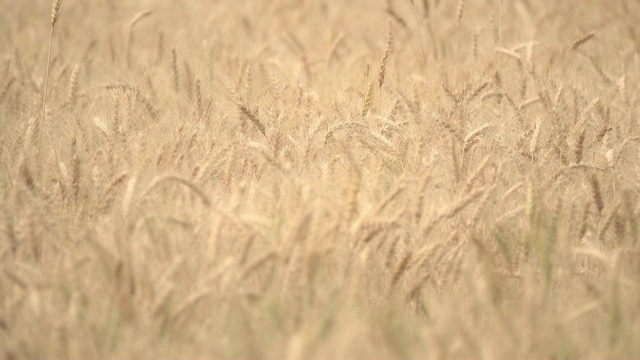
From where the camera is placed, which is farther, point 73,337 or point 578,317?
point 578,317

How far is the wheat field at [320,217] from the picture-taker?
4.28 feet

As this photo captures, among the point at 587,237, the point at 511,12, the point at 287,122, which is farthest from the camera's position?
the point at 511,12

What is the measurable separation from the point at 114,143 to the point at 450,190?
1.05 m

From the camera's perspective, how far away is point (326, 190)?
1826 mm

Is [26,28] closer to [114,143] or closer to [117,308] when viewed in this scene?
[114,143]

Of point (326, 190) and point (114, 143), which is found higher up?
point (114, 143)

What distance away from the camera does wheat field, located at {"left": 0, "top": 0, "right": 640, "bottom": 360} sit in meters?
1.31

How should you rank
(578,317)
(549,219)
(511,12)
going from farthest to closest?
(511,12) → (549,219) → (578,317)

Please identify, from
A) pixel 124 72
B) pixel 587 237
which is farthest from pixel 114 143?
pixel 587 237

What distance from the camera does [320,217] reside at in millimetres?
1477

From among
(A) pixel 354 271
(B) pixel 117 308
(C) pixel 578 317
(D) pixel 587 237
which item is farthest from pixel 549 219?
(B) pixel 117 308

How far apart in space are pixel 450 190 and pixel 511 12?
133 inches

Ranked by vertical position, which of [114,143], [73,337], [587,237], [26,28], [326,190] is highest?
[26,28]

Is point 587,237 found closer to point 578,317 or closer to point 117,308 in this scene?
point 578,317
